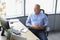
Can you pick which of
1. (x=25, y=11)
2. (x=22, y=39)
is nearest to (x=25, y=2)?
(x=25, y=11)

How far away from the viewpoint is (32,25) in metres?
4.02

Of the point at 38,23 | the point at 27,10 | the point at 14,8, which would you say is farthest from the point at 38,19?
the point at 14,8

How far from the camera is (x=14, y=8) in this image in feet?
15.8

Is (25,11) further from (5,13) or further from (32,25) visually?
(32,25)

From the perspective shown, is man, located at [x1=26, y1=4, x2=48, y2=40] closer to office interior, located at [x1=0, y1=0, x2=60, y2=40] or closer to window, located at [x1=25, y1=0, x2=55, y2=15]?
office interior, located at [x1=0, y1=0, x2=60, y2=40]

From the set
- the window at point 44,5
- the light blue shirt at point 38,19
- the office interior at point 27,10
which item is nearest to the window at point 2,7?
the office interior at point 27,10

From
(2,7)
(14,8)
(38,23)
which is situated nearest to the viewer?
(38,23)

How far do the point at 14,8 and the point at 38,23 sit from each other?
3.65 ft

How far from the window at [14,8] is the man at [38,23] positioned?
0.80 m

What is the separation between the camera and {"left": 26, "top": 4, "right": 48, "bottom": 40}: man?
3933mm

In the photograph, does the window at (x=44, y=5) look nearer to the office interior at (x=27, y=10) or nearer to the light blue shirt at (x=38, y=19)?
the office interior at (x=27, y=10)

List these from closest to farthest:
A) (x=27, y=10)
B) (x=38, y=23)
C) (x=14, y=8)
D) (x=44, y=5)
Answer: (x=38, y=23)
(x=14, y=8)
(x=27, y=10)
(x=44, y=5)

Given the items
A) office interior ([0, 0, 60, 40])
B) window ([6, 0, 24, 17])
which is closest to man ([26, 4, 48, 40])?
office interior ([0, 0, 60, 40])

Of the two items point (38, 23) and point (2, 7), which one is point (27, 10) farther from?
point (38, 23)
